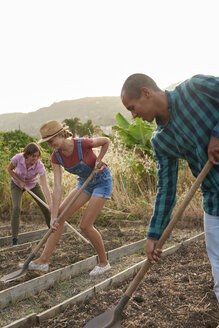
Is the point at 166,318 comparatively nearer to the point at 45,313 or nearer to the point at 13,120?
the point at 45,313

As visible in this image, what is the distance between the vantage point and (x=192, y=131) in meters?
2.07

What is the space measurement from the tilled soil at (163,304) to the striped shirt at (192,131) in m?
1.20

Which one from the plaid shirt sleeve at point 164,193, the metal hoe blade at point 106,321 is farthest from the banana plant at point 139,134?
the plaid shirt sleeve at point 164,193

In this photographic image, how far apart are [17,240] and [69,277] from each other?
1828 mm

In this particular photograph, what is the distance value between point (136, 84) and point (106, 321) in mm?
1761

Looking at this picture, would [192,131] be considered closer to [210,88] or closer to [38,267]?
[210,88]

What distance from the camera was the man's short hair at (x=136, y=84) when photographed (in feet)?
6.88

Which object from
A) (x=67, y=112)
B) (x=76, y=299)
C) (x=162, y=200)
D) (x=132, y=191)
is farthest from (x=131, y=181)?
(x=67, y=112)

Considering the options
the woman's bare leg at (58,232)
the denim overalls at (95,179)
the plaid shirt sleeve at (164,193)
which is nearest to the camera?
the plaid shirt sleeve at (164,193)

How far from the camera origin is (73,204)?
4059 millimetres

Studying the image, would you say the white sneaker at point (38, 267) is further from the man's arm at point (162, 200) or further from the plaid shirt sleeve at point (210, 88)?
the plaid shirt sleeve at point (210, 88)

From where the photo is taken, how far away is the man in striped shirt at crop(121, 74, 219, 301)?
200 cm

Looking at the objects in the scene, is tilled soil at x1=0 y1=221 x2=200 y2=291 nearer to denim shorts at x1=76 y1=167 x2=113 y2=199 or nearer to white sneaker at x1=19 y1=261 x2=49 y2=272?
white sneaker at x1=19 y1=261 x2=49 y2=272

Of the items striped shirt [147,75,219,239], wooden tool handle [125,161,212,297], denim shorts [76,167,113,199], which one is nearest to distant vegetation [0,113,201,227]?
denim shorts [76,167,113,199]
